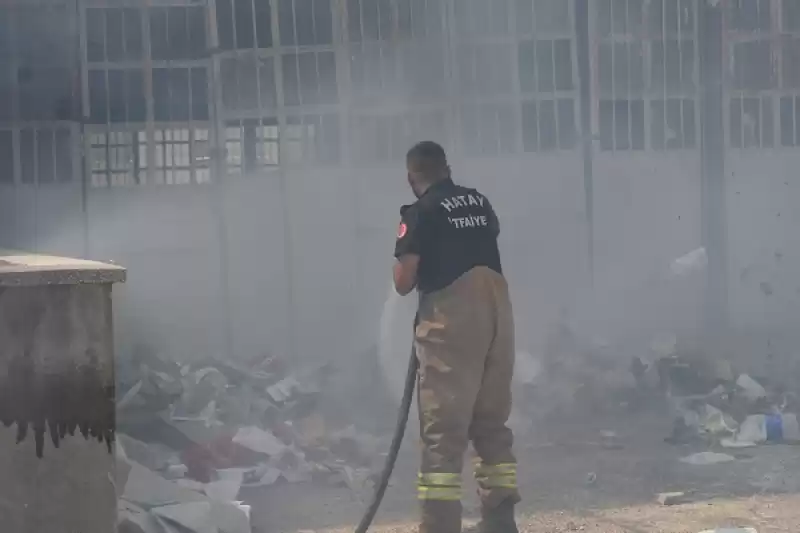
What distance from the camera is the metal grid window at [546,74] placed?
8906 millimetres

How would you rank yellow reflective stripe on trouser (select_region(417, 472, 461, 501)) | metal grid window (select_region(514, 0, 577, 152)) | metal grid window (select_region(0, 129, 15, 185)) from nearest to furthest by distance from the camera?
yellow reflective stripe on trouser (select_region(417, 472, 461, 501)) → metal grid window (select_region(0, 129, 15, 185)) → metal grid window (select_region(514, 0, 577, 152))

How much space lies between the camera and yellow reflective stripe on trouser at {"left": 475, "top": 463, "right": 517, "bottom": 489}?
15.3 ft

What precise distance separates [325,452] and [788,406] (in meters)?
3.39

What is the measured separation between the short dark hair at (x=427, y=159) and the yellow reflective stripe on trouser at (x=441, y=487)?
4.23 ft

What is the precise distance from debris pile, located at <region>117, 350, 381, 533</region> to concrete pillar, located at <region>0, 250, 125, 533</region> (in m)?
0.73

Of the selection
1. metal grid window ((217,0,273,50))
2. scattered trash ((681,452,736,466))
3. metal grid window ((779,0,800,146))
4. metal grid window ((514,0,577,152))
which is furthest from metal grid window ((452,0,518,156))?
scattered trash ((681,452,736,466))

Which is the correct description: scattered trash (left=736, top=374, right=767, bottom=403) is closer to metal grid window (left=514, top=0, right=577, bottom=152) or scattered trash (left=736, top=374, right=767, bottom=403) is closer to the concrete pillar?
metal grid window (left=514, top=0, right=577, bottom=152)

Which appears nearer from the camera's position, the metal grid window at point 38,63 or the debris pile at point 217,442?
the debris pile at point 217,442

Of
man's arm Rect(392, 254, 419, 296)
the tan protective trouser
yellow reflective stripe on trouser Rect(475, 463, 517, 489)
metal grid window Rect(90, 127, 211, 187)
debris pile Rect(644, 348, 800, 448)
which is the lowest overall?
debris pile Rect(644, 348, 800, 448)

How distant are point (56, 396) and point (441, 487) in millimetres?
1628

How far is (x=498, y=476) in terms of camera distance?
15.3 ft

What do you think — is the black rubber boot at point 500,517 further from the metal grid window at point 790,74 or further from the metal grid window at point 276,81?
the metal grid window at point 790,74

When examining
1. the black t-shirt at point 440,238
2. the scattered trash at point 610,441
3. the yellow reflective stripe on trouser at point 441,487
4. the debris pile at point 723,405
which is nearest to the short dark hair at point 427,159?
the black t-shirt at point 440,238

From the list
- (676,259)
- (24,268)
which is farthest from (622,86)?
(24,268)
